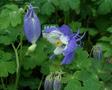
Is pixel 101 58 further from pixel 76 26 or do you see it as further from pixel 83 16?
pixel 83 16

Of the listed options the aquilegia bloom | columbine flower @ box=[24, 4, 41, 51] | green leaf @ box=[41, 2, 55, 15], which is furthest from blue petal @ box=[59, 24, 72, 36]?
green leaf @ box=[41, 2, 55, 15]

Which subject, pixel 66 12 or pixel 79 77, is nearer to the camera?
pixel 79 77

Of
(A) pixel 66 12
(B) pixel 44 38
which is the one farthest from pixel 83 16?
(B) pixel 44 38

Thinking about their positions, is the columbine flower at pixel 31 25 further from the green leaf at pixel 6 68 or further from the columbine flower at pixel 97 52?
the columbine flower at pixel 97 52

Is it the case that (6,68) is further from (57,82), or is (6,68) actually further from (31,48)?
(57,82)

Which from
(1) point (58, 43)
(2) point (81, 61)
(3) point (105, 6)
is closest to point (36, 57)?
(1) point (58, 43)

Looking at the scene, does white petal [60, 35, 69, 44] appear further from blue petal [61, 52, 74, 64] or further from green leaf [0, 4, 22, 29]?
green leaf [0, 4, 22, 29]
